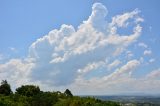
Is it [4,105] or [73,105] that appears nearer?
[4,105]

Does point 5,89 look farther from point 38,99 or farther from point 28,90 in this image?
point 38,99

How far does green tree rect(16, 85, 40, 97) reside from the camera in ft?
462

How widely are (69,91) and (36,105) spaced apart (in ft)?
116

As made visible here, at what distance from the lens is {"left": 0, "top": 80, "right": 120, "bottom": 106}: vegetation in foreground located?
104 metres

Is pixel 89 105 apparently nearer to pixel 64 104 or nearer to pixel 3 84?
pixel 64 104

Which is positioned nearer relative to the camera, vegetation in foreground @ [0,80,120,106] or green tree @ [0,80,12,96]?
vegetation in foreground @ [0,80,120,106]

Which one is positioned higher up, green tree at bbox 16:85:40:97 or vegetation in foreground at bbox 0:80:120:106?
green tree at bbox 16:85:40:97

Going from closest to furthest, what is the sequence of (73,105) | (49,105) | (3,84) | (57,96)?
(73,105), (49,105), (57,96), (3,84)

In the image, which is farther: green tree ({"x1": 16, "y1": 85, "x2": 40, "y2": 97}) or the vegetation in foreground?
green tree ({"x1": 16, "y1": 85, "x2": 40, "y2": 97})

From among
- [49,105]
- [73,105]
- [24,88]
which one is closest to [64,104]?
[73,105]

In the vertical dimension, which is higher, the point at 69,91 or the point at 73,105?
the point at 69,91

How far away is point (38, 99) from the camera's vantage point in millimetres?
122875

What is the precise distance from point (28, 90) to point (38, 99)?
63.8 feet

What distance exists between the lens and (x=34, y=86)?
146 metres
